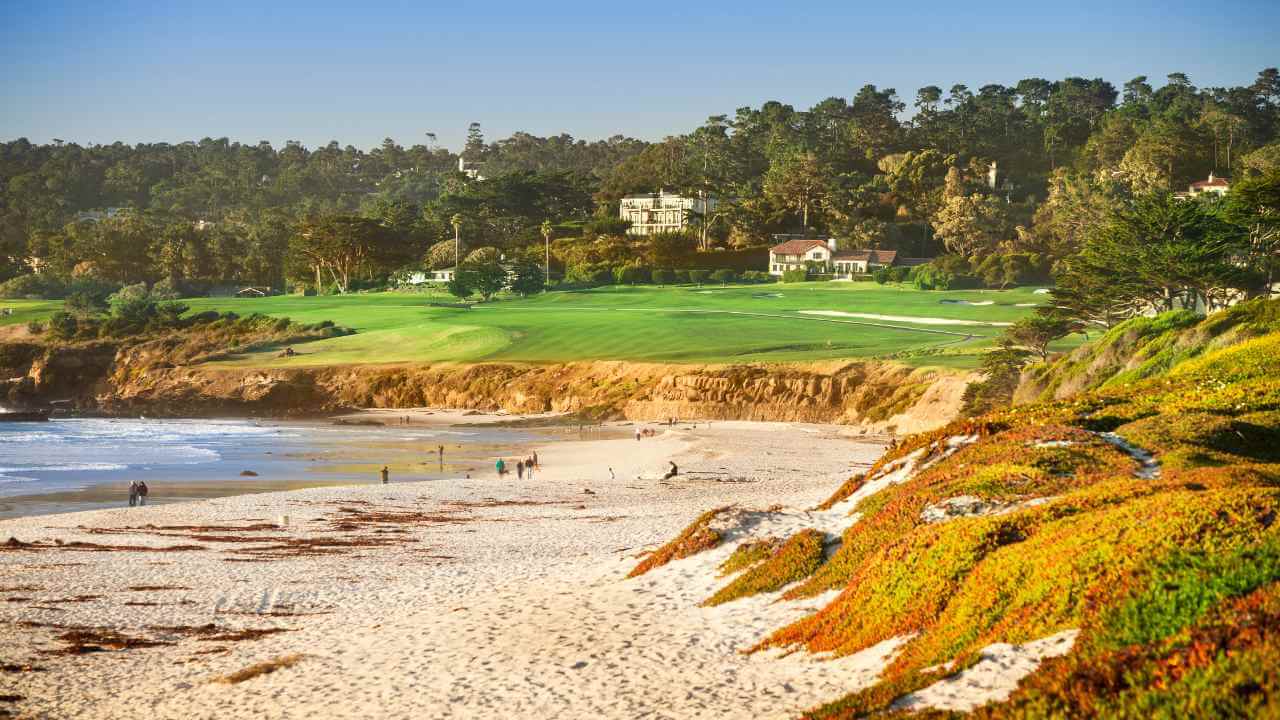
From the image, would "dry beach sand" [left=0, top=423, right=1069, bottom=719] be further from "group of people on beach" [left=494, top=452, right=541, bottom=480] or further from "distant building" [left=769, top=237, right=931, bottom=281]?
"distant building" [left=769, top=237, right=931, bottom=281]

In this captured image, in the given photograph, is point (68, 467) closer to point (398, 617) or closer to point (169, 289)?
point (398, 617)

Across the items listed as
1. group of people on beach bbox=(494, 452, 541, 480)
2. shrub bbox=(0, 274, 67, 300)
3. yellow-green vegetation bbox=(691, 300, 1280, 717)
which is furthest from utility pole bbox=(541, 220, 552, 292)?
yellow-green vegetation bbox=(691, 300, 1280, 717)

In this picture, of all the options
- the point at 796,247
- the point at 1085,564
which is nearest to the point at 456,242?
the point at 796,247

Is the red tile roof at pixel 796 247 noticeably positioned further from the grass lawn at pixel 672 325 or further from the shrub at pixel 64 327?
the shrub at pixel 64 327

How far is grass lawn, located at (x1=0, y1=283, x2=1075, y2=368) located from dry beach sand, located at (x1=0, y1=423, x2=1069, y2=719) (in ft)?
133

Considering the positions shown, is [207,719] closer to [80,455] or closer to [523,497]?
[523,497]

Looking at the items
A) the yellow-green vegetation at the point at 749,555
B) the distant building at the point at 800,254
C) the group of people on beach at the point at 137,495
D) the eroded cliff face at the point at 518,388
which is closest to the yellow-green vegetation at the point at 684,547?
the yellow-green vegetation at the point at 749,555

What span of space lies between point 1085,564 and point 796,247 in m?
130

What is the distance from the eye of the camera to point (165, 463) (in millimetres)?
50688

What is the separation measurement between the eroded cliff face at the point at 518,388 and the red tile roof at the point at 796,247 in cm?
6858

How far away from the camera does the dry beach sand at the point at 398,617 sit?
14.9 m

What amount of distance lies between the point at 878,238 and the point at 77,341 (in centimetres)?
9439

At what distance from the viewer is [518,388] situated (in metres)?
75.3

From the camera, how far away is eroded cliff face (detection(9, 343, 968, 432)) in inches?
2530
